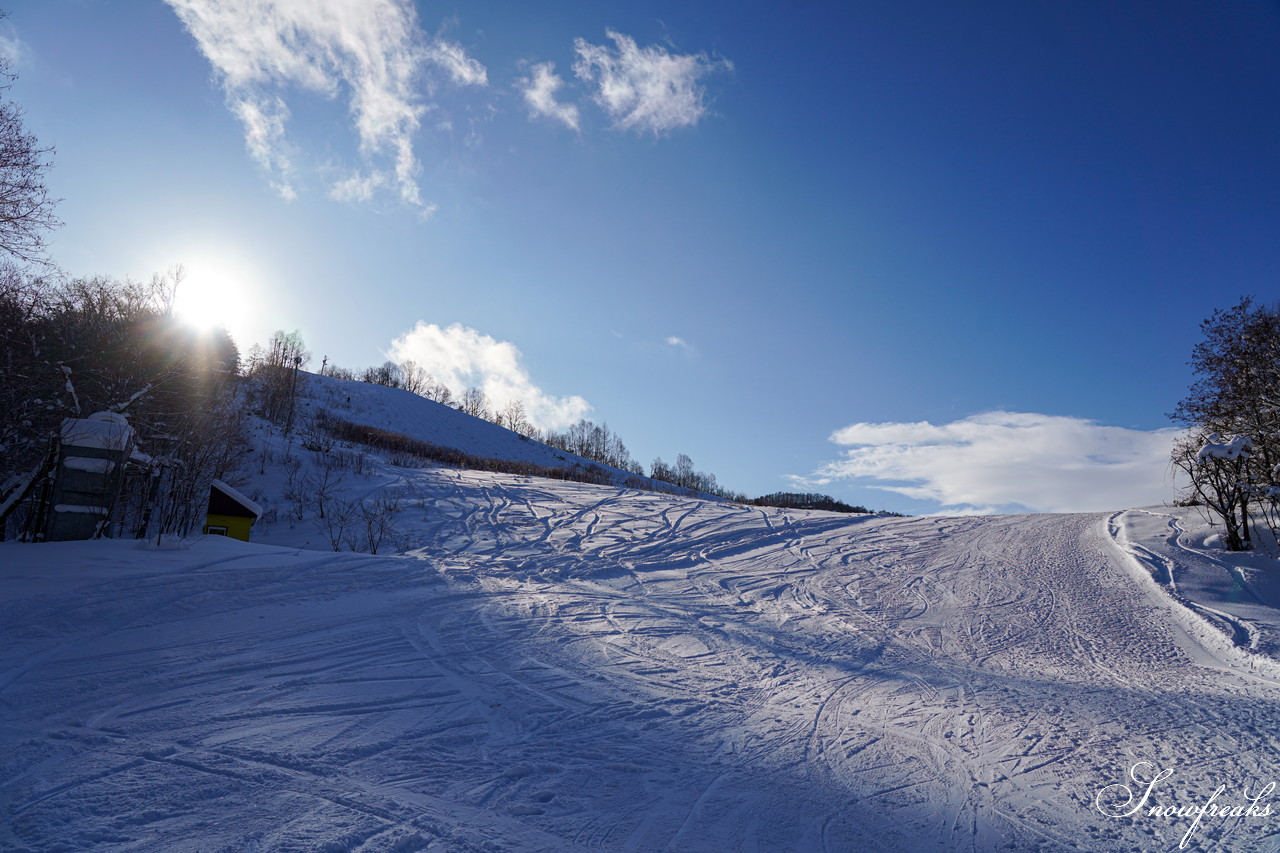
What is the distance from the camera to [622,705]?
4.91 meters

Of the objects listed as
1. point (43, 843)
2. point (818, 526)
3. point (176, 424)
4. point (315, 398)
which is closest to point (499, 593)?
point (43, 843)

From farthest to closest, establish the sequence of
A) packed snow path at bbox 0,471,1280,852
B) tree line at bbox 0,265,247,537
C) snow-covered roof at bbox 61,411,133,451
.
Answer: tree line at bbox 0,265,247,537, snow-covered roof at bbox 61,411,133,451, packed snow path at bbox 0,471,1280,852

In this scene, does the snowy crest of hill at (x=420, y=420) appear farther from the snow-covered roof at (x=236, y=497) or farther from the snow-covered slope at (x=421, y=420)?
the snow-covered roof at (x=236, y=497)

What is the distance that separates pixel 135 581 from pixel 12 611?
117cm

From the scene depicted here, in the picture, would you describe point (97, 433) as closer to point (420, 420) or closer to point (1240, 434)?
point (1240, 434)

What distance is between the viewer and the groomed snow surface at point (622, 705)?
3227 millimetres

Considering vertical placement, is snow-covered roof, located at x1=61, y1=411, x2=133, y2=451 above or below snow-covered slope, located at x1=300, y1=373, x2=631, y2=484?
below

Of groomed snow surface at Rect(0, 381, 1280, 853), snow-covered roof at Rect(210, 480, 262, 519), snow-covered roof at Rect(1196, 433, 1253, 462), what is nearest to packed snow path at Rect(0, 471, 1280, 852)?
groomed snow surface at Rect(0, 381, 1280, 853)

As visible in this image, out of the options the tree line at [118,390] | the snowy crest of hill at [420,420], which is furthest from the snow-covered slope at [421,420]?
the tree line at [118,390]

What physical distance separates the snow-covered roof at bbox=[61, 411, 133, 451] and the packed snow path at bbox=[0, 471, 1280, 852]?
1.97 m

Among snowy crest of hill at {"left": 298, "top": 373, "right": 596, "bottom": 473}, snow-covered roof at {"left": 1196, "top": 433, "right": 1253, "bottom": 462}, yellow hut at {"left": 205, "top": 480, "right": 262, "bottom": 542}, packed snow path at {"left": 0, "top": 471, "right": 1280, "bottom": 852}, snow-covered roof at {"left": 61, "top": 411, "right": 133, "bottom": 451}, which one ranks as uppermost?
snowy crest of hill at {"left": 298, "top": 373, "right": 596, "bottom": 473}

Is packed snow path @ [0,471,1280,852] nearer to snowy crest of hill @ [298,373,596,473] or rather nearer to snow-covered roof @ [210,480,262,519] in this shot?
snow-covered roof @ [210,480,262,519]

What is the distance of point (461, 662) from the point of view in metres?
5.62

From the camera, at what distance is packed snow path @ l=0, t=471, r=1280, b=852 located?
10.5 ft
